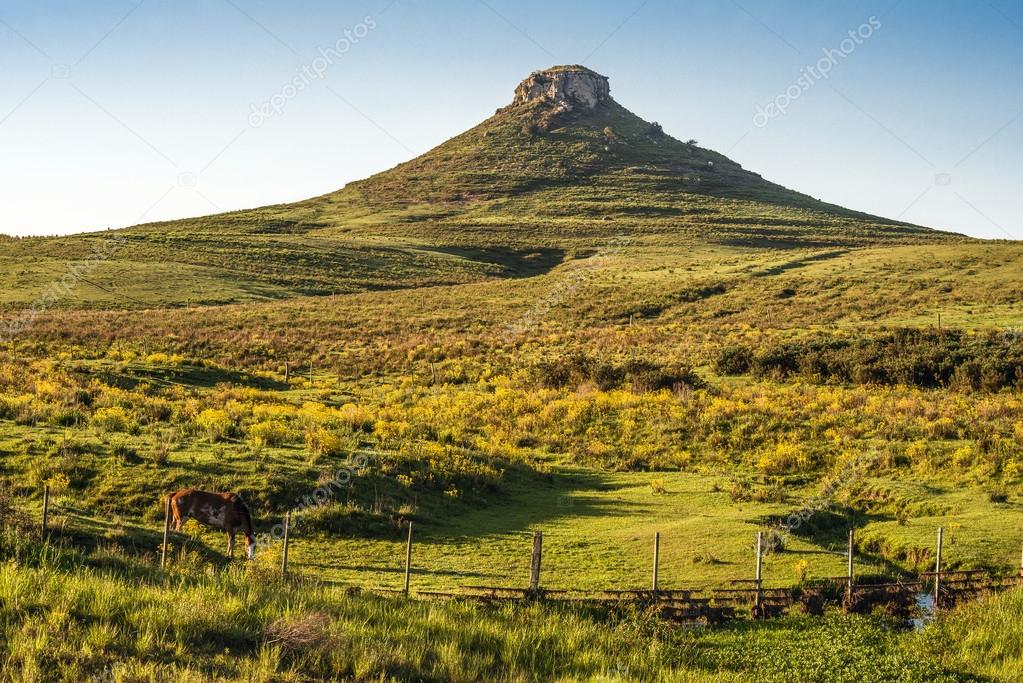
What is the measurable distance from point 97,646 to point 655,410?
27951 mm

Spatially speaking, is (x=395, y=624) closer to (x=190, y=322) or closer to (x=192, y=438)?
(x=192, y=438)

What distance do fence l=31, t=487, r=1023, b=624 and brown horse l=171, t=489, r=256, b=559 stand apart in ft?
4.66

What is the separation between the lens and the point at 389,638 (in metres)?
11.8

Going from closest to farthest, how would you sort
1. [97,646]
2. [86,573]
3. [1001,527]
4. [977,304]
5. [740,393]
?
[97,646] → [86,573] → [1001,527] → [740,393] → [977,304]

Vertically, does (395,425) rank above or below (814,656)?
above

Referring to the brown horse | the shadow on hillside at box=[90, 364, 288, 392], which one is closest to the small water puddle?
the brown horse

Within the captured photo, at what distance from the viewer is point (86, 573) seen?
12.0 meters

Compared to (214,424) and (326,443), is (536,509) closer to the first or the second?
(326,443)

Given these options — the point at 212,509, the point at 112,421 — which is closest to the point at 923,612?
the point at 212,509

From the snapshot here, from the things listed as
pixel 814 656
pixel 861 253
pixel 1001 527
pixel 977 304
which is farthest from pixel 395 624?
pixel 861 253

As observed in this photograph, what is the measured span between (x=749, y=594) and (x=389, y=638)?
8250mm

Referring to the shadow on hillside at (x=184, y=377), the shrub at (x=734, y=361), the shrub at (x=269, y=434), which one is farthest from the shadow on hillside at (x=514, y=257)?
the shrub at (x=269, y=434)

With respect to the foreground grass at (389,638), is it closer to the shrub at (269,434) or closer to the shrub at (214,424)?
the shrub at (269,434)

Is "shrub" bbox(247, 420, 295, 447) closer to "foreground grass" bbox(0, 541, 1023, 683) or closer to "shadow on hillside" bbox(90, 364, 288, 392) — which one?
"foreground grass" bbox(0, 541, 1023, 683)
